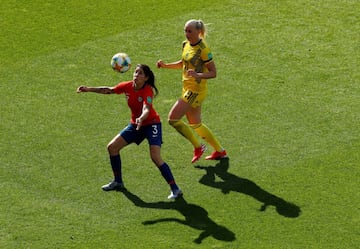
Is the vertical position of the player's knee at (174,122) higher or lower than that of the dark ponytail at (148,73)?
lower

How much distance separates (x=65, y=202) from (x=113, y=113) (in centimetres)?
341

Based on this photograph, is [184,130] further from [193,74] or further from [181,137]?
[193,74]

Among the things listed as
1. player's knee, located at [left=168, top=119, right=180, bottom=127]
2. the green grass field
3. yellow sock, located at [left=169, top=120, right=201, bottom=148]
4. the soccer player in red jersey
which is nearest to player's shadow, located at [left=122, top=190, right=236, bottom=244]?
the green grass field

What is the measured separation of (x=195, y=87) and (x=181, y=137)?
1613 millimetres

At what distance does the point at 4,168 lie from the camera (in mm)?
17297

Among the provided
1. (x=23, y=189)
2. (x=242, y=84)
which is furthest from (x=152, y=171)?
(x=242, y=84)

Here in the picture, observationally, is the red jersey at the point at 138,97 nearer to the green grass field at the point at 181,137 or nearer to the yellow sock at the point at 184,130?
the yellow sock at the point at 184,130

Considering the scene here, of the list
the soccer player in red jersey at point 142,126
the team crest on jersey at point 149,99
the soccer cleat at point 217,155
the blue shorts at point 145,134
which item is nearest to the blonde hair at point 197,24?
the soccer player in red jersey at point 142,126

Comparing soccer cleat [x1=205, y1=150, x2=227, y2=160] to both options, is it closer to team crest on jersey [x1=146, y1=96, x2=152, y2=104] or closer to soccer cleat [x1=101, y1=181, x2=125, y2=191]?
soccer cleat [x1=101, y1=181, x2=125, y2=191]

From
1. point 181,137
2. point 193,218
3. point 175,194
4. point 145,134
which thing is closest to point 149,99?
point 145,134

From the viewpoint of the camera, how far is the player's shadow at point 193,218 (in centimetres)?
1531

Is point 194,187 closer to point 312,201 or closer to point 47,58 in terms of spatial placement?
point 312,201

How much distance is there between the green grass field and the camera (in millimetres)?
15539

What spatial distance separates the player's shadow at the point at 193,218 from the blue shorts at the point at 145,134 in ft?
3.03
